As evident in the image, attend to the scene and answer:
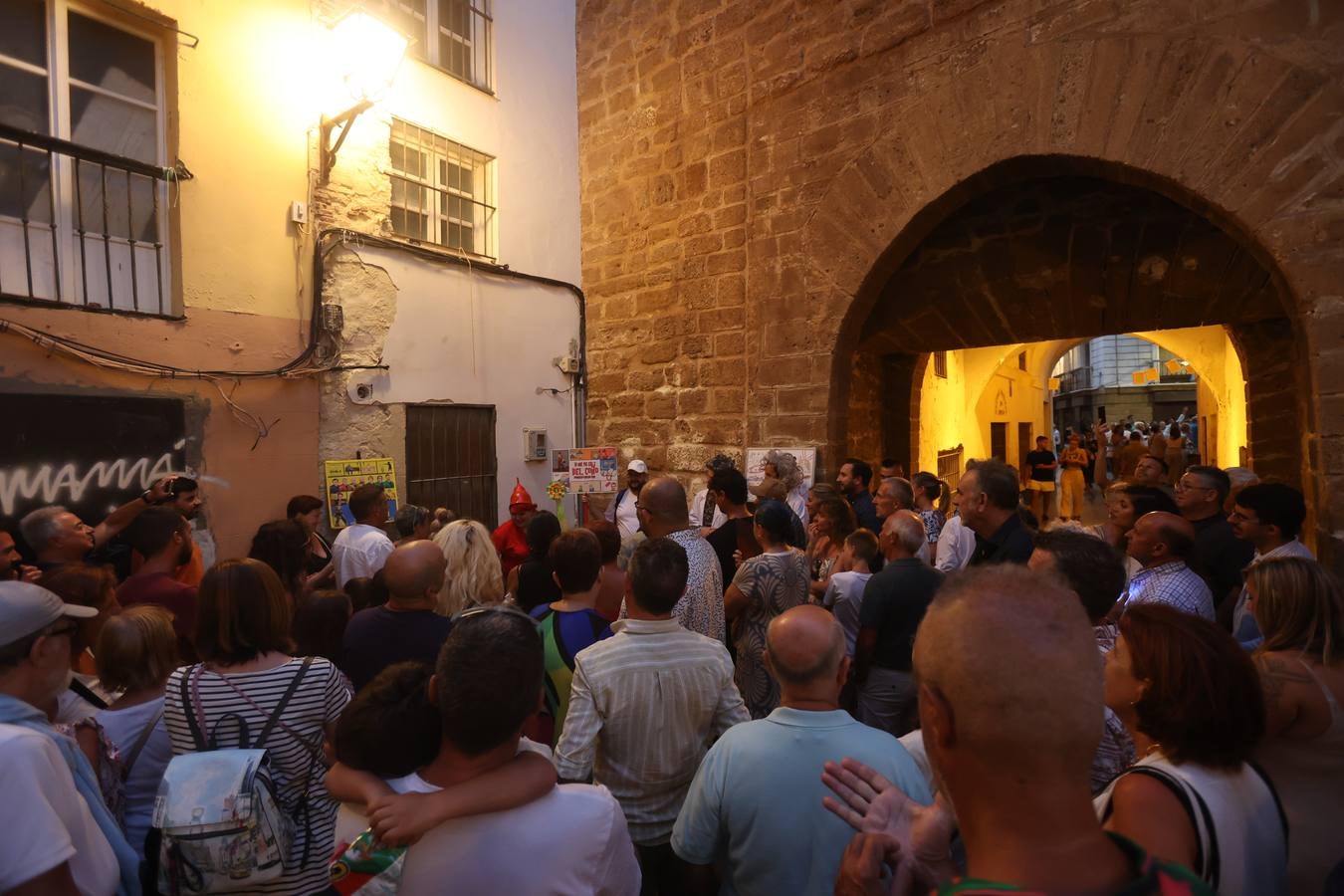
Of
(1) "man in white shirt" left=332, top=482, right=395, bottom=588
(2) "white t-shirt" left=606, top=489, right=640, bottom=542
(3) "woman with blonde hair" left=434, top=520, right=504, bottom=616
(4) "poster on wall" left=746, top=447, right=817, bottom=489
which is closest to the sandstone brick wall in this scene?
(4) "poster on wall" left=746, top=447, right=817, bottom=489

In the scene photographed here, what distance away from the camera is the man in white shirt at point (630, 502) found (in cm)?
654

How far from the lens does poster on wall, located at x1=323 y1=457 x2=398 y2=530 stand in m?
6.30

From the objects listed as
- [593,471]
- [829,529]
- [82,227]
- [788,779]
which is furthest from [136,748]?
[593,471]

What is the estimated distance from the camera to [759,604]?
340cm

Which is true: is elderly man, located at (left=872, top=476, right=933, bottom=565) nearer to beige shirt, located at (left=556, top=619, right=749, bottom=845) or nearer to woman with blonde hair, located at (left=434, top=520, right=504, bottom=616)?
woman with blonde hair, located at (left=434, top=520, right=504, bottom=616)

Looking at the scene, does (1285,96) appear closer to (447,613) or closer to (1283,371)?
(1283,371)

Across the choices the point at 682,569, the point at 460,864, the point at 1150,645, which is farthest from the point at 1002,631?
the point at 682,569

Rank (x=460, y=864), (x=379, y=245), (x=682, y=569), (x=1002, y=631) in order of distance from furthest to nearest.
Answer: (x=379, y=245), (x=682, y=569), (x=460, y=864), (x=1002, y=631)

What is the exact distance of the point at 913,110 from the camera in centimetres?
547

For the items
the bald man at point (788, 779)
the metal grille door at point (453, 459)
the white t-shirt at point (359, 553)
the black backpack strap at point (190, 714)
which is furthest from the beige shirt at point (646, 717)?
the metal grille door at point (453, 459)

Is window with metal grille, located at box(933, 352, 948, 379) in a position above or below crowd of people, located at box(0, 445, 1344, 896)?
above

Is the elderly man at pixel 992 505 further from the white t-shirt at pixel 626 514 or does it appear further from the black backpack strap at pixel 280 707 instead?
the white t-shirt at pixel 626 514

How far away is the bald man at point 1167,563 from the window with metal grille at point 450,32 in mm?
7213

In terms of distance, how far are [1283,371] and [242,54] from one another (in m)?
8.76
